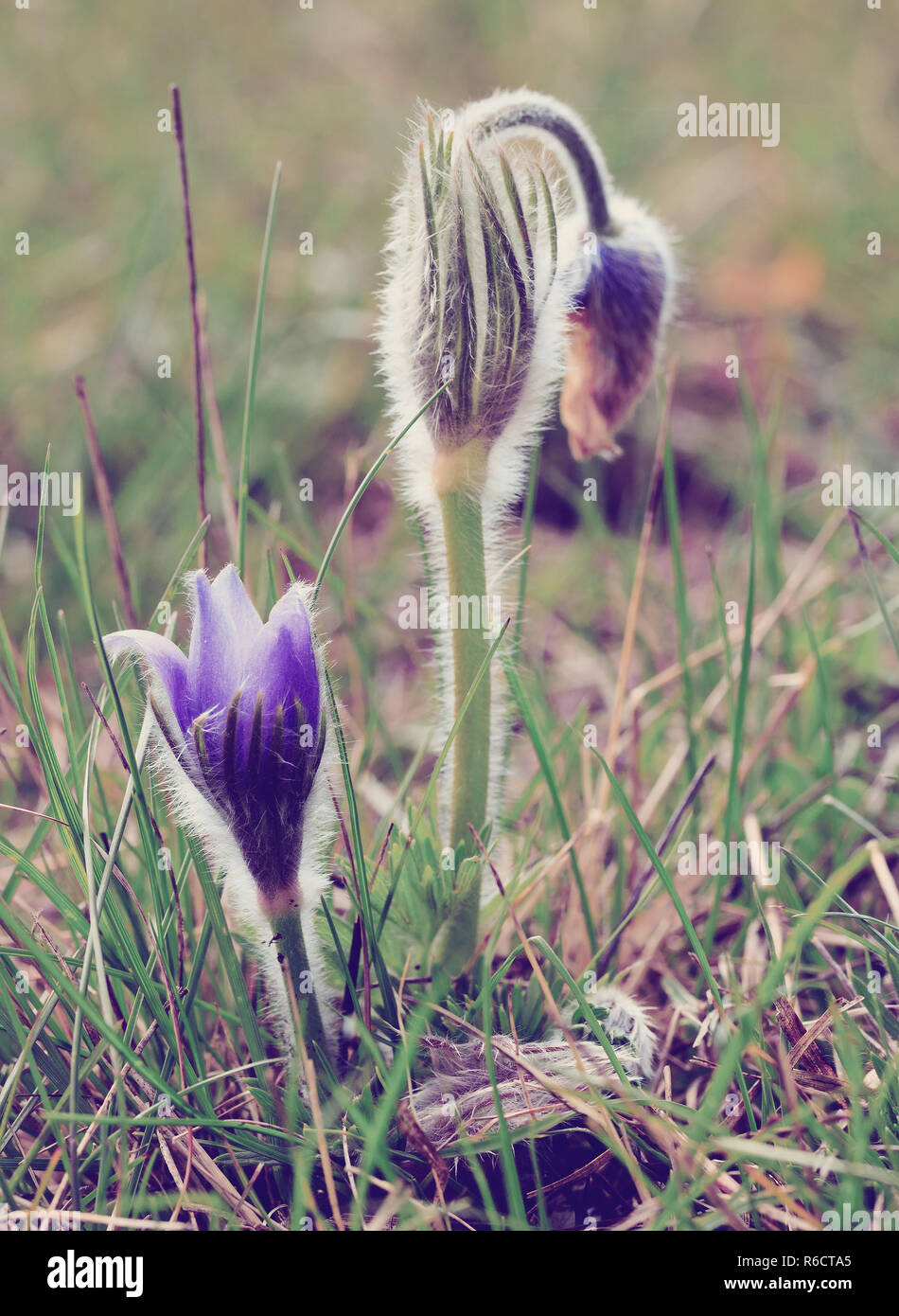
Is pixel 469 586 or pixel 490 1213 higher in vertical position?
pixel 469 586

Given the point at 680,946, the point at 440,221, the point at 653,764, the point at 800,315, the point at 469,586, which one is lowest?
the point at 680,946

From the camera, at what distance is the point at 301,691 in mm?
1376

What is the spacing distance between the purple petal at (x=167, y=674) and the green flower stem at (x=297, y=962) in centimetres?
Result: 32

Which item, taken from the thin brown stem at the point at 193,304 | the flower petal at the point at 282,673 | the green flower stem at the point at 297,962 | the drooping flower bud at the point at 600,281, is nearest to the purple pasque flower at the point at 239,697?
the flower petal at the point at 282,673

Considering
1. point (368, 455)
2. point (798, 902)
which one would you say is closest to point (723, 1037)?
point (798, 902)

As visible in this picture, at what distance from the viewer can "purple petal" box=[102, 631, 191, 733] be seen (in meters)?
1.36

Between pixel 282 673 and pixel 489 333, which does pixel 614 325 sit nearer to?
pixel 489 333

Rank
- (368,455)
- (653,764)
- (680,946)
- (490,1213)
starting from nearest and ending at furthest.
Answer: (490,1213)
(680,946)
(653,764)
(368,455)

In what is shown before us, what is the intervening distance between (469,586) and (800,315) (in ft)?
8.95

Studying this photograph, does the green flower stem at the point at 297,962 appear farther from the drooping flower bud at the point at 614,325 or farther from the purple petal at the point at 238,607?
the drooping flower bud at the point at 614,325

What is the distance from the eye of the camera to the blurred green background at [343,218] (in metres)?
3.41

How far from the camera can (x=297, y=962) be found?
1541mm

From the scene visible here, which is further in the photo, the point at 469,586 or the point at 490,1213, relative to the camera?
the point at 469,586

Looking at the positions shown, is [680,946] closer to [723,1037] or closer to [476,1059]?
[723,1037]
